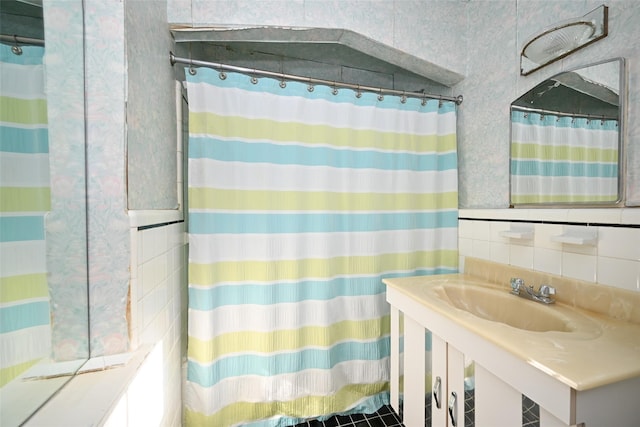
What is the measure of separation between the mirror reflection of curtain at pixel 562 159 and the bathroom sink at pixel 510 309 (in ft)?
1.39

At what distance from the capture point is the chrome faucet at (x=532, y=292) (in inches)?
36.6

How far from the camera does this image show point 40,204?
56cm

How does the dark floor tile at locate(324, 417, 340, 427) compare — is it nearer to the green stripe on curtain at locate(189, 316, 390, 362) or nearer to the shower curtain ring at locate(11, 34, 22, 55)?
the green stripe on curtain at locate(189, 316, 390, 362)

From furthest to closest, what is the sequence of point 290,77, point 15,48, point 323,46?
1. point 323,46
2. point 290,77
3. point 15,48

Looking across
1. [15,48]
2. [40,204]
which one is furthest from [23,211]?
[15,48]

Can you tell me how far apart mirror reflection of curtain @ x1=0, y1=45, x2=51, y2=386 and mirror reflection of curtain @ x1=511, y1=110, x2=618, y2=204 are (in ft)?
5.33

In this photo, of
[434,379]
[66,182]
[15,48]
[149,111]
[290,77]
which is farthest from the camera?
[290,77]

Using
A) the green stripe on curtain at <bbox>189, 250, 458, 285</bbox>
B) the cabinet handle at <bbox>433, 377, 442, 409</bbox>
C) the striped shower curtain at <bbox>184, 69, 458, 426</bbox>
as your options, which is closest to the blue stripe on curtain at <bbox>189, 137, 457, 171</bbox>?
the striped shower curtain at <bbox>184, 69, 458, 426</bbox>

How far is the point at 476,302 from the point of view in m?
1.11

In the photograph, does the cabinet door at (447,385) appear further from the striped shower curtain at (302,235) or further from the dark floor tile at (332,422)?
the dark floor tile at (332,422)

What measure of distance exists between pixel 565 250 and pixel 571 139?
0.43 m

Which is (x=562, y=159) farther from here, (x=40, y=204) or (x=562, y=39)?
(x=40, y=204)

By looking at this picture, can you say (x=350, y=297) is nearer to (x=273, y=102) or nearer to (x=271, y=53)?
(x=273, y=102)

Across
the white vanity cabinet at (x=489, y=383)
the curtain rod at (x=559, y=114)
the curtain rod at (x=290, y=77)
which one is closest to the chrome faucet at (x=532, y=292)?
the white vanity cabinet at (x=489, y=383)
